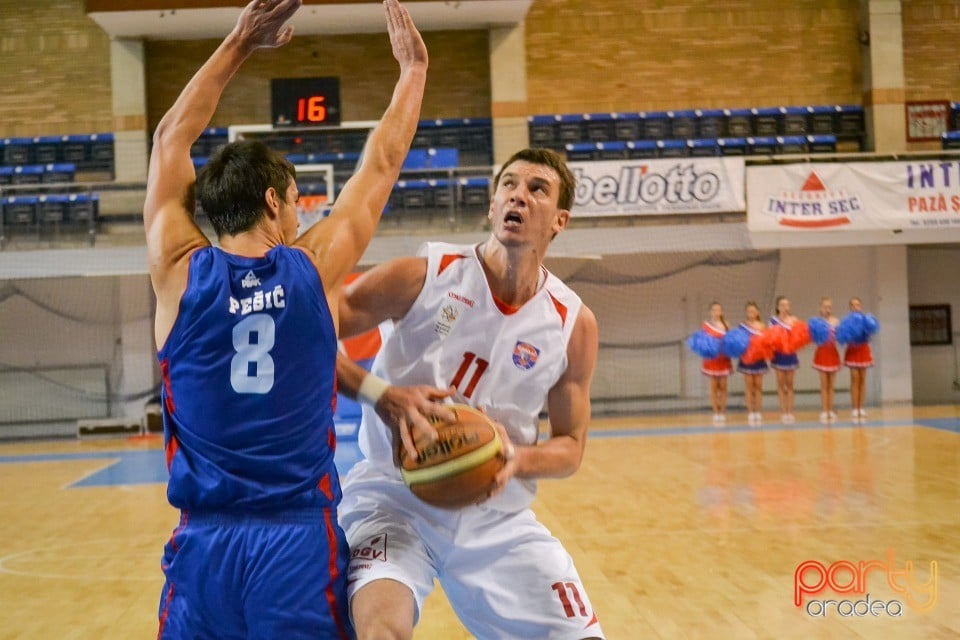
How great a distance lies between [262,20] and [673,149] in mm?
15407

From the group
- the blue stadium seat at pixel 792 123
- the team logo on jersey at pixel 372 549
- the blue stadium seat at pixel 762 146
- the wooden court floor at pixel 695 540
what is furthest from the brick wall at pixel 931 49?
the team logo on jersey at pixel 372 549

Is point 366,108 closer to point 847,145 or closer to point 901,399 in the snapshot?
point 847,145

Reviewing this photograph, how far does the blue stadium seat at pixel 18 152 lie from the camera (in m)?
18.2

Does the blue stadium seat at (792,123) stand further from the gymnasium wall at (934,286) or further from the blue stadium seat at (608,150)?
the blue stadium seat at (608,150)

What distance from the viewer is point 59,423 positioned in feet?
59.3

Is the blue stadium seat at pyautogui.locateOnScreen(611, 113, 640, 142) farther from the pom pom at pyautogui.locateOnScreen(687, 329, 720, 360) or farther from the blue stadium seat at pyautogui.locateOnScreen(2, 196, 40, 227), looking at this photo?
the blue stadium seat at pyautogui.locateOnScreen(2, 196, 40, 227)


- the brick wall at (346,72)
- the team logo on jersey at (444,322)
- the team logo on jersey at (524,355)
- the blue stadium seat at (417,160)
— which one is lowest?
the team logo on jersey at (524,355)

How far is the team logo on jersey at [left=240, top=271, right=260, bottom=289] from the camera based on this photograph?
2.42 metres

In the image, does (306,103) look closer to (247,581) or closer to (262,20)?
(262,20)

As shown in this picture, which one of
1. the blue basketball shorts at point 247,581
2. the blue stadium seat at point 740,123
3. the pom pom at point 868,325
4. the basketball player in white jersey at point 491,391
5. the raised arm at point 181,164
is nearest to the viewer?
the blue basketball shorts at point 247,581

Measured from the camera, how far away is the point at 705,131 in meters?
18.5

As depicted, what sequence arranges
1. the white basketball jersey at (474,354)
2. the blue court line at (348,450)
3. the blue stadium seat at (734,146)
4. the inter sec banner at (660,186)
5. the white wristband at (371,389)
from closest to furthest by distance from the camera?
the white wristband at (371,389), the white basketball jersey at (474,354), the blue court line at (348,450), the inter sec banner at (660,186), the blue stadium seat at (734,146)

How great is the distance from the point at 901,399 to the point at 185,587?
18083mm

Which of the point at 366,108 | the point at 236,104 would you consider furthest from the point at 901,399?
the point at 236,104
